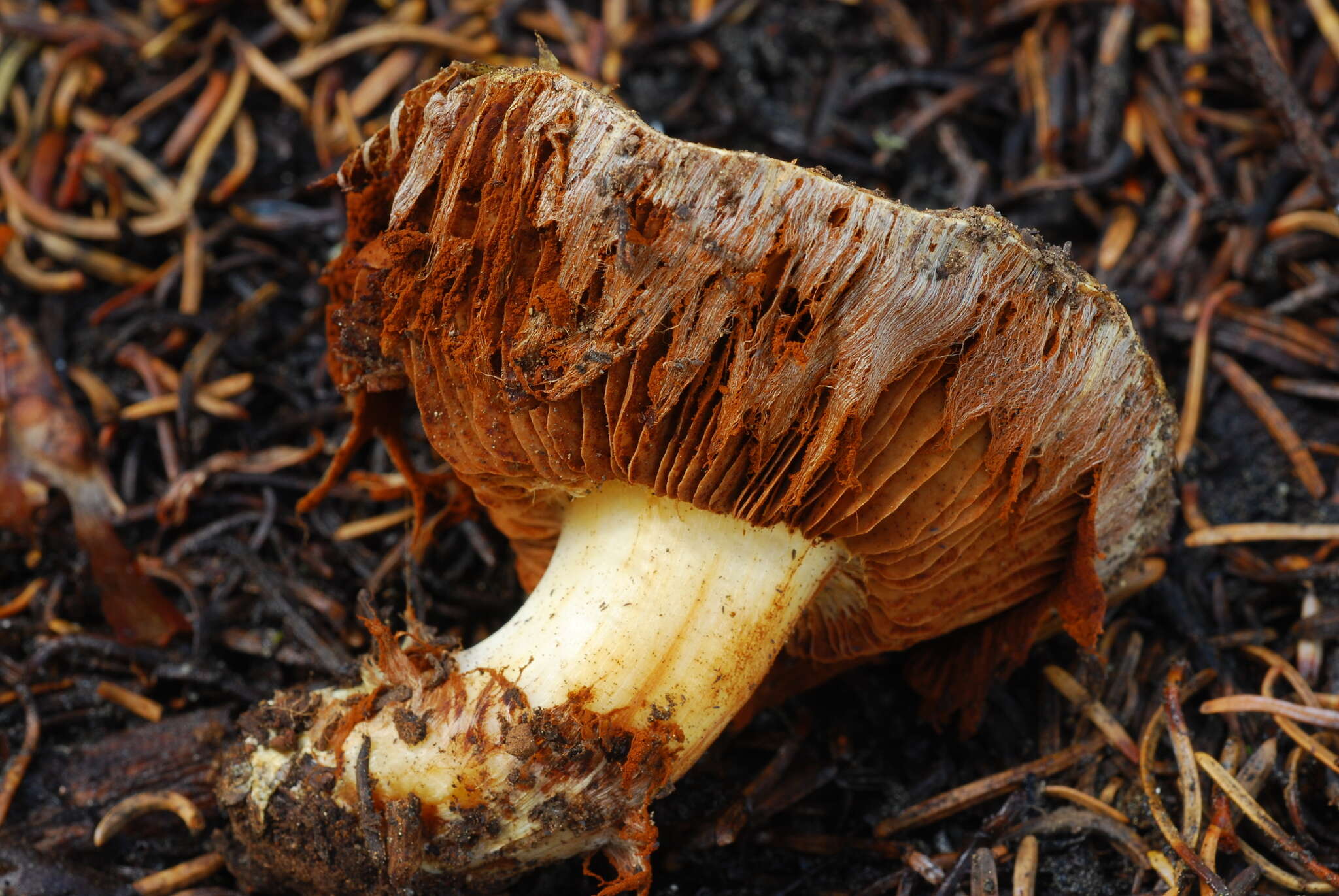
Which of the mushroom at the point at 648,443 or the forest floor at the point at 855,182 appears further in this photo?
the forest floor at the point at 855,182

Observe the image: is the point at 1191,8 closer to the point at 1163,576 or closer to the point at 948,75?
the point at 948,75

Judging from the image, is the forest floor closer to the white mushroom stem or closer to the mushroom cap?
the white mushroom stem

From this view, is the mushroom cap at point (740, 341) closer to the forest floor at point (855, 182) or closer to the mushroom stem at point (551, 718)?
the mushroom stem at point (551, 718)

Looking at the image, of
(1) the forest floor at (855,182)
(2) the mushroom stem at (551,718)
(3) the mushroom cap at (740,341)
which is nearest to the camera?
(3) the mushroom cap at (740,341)

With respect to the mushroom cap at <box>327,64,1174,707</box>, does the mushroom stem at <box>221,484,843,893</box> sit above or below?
below

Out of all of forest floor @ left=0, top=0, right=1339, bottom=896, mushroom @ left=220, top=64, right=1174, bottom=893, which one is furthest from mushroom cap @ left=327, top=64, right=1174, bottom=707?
forest floor @ left=0, top=0, right=1339, bottom=896

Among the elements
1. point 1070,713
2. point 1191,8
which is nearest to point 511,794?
point 1070,713

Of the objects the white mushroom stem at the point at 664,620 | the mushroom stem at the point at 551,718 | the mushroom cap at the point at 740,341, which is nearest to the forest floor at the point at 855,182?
the mushroom stem at the point at 551,718
